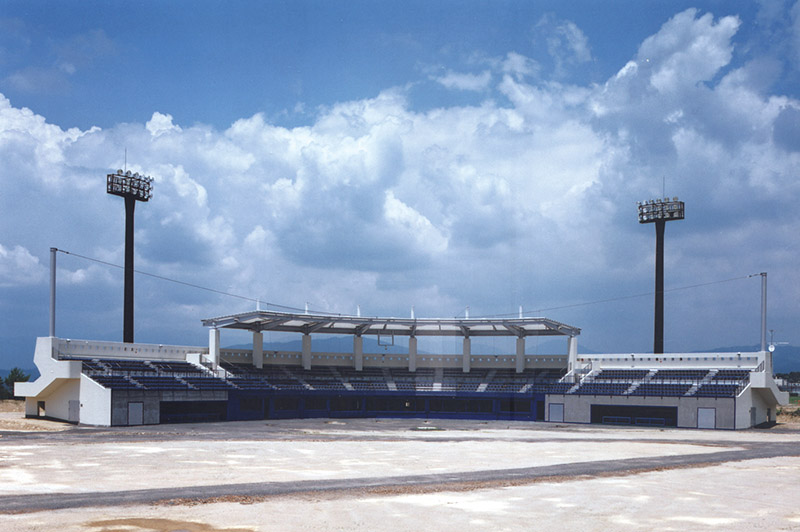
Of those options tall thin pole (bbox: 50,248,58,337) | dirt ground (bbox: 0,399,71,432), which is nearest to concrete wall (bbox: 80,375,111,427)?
dirt ground (bbox: 0,399,71,432)

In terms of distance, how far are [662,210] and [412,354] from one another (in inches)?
1354

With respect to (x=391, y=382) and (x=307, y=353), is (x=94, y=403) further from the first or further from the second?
A: (x=391, y=382)

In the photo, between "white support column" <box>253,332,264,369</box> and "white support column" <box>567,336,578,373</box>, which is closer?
"white support column" <box>567,336,578,373</box>

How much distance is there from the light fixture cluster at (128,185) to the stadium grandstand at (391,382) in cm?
1662

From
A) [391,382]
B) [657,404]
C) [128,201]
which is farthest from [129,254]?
[657,404]

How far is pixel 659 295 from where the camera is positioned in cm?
8919

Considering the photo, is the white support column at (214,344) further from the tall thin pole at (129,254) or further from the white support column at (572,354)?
the white support column at (572,354)

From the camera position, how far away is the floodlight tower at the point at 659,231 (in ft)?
290

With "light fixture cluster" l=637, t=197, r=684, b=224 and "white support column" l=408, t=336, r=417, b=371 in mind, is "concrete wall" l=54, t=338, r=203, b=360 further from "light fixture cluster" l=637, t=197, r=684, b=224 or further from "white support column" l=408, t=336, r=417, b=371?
"light fixture cluster" l=637, t=197, r=684, b=224

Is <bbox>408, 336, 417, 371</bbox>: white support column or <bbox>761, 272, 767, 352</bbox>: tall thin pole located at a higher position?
<bbox>761, 272, 767, 352</bbox>: tall thin pole

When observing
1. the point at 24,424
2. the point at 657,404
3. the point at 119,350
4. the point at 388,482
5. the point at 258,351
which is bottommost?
the point at 24,424

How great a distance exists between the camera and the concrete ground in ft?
74.3

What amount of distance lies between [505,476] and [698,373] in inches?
1948

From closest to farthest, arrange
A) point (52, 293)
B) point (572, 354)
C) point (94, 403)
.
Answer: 1. point (94, 403)
2. point (52, 293)
3. point (572, 354)
